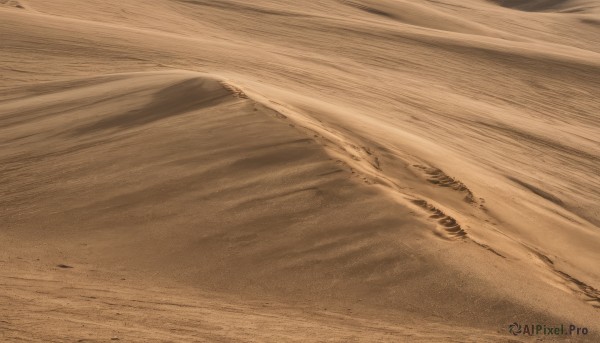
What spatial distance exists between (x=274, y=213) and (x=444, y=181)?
168 cm

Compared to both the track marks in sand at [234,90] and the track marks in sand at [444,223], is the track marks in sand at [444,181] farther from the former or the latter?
the track marks in sand at [234,90]

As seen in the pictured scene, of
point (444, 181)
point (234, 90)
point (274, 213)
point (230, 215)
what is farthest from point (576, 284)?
point (234, 90)

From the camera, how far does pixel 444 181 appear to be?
668 cm

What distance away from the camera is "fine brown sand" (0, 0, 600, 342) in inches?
180

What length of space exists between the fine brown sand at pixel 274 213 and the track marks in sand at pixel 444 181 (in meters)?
0.02

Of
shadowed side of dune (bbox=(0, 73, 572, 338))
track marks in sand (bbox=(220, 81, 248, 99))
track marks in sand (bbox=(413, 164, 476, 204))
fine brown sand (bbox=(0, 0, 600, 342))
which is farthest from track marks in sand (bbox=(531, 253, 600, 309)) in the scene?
track marks in sand (bbox=(220, 81, 248, 99))

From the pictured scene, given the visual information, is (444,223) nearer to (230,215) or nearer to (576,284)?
(576,284)

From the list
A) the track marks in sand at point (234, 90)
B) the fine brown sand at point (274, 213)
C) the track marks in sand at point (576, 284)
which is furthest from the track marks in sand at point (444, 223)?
the track marks in sand at point (234, 90)

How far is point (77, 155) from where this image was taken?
723 cm

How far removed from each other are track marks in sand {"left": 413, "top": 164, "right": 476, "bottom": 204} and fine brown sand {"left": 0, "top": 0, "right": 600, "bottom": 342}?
2 cm

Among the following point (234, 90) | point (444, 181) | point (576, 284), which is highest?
point (234, 90)

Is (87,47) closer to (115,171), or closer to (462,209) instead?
(115,171)

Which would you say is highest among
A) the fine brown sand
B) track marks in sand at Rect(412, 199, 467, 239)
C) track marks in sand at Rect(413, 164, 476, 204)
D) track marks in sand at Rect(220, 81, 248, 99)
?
track marks in sand at Rect(220, 81, 248, 99)

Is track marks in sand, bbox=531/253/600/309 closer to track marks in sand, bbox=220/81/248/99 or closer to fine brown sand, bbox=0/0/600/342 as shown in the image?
fine brown sand, bbox=0/0/600/342
